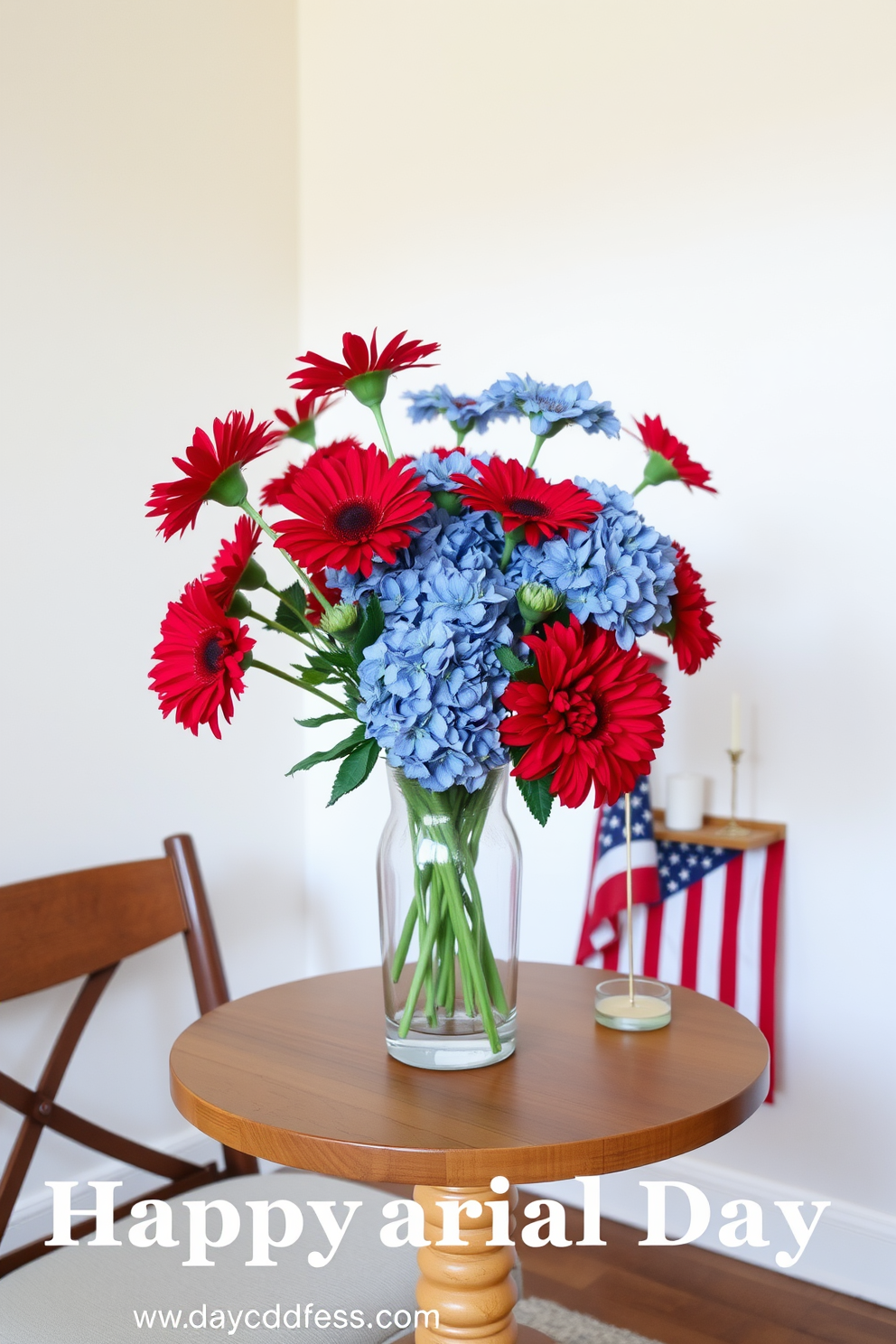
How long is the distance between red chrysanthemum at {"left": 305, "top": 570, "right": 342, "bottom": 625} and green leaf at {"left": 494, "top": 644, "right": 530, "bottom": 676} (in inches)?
6.9

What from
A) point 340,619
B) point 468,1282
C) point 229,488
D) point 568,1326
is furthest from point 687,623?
point 568,1326

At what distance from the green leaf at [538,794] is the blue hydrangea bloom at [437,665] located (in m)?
0.04

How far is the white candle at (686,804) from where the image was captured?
2166 mm

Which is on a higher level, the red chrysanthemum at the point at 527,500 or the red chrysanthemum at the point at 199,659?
the red chrysanthemum at the point at 527,500

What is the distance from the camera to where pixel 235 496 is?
1.13 m

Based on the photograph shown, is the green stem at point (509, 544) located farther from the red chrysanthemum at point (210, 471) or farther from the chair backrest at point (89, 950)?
the chair backrest at point (89, 950)

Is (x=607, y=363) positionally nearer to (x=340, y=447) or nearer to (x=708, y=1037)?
(x=340, y=447)

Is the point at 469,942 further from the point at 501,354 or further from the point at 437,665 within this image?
the point at 501,354

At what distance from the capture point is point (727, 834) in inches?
82.9

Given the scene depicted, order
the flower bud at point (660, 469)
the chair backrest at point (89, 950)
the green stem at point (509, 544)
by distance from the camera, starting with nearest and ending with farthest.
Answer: the green stem at point (509, 544) → the flower bud at point (660, 469) → the chair backrest at point (89, 950)

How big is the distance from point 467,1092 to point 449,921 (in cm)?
17

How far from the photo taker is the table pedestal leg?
45.8 inches

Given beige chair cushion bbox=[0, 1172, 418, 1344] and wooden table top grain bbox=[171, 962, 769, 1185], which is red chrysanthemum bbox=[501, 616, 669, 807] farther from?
beige chair cushion bbox=[0, 1172, 418, 1344]

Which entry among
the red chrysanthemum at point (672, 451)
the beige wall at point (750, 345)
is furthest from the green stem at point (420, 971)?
the beige wall at point (750, 345)
